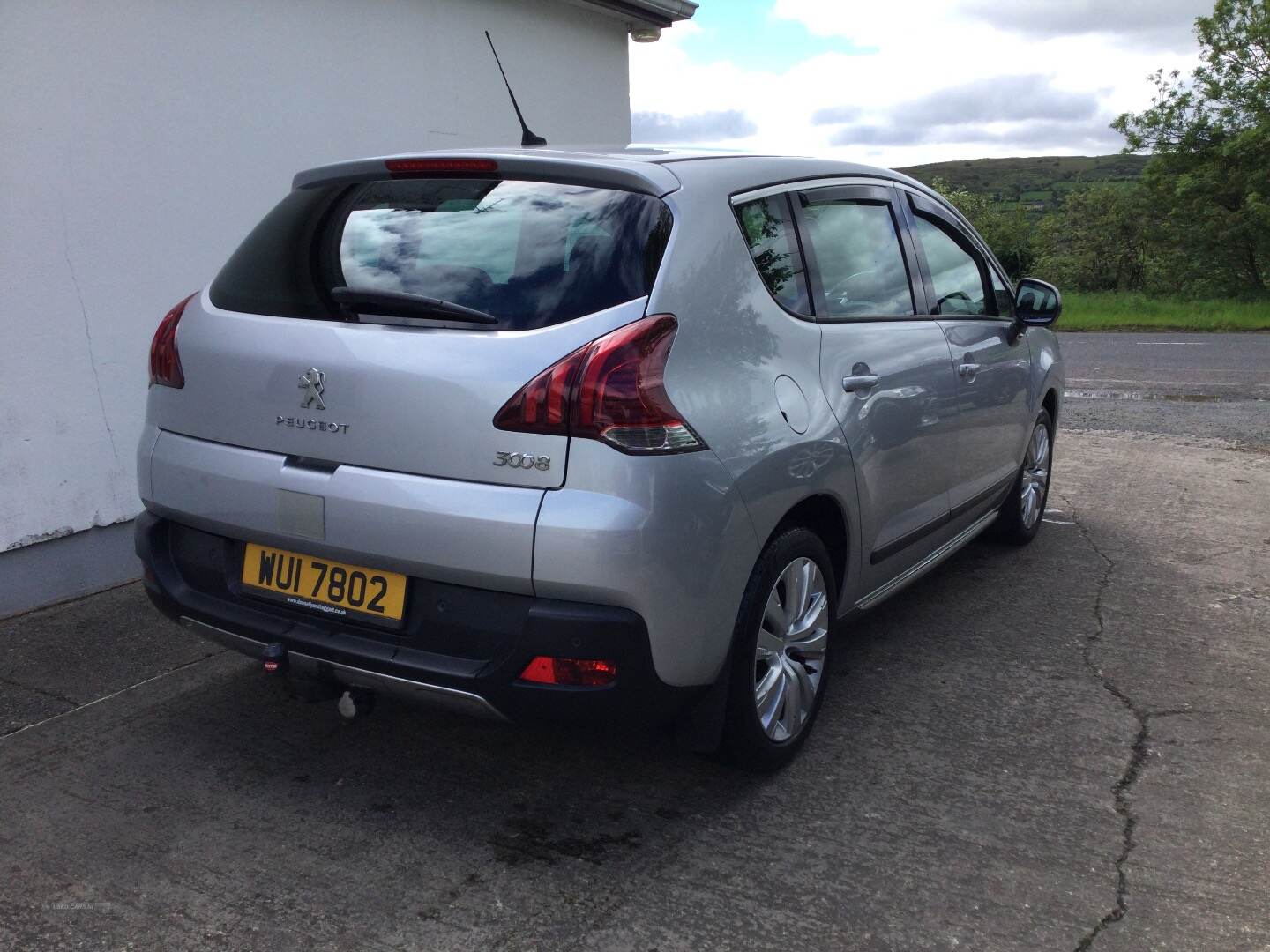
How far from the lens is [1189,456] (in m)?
8.32

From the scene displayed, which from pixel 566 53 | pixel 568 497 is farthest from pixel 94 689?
pixel 566 53

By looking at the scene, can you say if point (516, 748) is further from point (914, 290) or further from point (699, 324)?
point (914, 290)

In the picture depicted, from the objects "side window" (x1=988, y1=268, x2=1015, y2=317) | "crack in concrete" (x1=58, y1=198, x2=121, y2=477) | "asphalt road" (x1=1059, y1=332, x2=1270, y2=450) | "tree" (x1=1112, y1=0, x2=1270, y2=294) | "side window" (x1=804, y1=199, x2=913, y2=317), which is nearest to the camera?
"side window" (x1=804, y1=199, x2=913, y2=317)

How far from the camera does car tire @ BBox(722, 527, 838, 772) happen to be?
3.04 m

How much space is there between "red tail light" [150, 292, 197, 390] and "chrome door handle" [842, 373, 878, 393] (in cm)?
191

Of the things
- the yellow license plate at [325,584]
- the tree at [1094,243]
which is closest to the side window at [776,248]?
the yellow license plate at [325,584]

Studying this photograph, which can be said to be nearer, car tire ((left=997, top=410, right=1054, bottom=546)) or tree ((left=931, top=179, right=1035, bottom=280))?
car tire ((left=997, top=410, right=1054, bottom=546))

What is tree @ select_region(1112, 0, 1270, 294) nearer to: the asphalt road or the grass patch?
the grass patch

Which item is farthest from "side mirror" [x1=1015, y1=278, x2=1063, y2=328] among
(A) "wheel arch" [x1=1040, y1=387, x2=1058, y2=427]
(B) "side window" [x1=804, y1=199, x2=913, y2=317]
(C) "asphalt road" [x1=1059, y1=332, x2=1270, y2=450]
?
(C) "asphalt road" [x1=1059, y1=332, x2=1270, y2=450]

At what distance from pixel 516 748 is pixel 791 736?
83 cm

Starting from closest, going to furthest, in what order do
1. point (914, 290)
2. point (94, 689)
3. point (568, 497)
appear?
point (568, 497)
point (94, 689)
point (914, 290)

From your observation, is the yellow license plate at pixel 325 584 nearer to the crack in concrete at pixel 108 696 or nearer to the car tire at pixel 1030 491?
the crack in concrete at pixel 108 696

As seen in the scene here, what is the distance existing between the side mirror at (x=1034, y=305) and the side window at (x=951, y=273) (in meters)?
0.21

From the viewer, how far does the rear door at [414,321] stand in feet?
8.77
